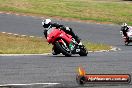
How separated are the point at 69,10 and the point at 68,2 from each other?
442 centimetres

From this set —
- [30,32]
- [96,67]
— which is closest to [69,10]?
[30,32]

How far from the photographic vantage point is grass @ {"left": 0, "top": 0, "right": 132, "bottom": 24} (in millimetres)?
40844

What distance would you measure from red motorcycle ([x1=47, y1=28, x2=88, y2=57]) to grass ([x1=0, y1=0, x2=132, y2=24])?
20864 mm

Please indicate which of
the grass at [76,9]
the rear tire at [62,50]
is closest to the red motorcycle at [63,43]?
the rear tire at [62,50]

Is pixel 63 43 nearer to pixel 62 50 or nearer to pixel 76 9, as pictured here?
pixel 62 50

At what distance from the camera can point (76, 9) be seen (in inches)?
1742

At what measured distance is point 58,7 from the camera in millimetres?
44938

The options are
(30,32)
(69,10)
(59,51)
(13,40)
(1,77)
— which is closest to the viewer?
(1,77)

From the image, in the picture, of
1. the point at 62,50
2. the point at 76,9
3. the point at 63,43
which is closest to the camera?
the point at 62,50

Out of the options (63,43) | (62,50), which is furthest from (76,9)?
(62,50)

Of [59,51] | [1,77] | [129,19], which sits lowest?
[129,19]

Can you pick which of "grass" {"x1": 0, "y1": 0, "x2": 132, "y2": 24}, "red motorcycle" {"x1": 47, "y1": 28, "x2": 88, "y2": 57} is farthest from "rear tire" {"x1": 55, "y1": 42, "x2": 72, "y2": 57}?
"grass" {"x1": 0, "y1": 0, "x2": 132, "y2": 24}

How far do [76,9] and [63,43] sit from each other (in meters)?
25.9

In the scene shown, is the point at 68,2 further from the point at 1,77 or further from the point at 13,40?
the point at 1,77
